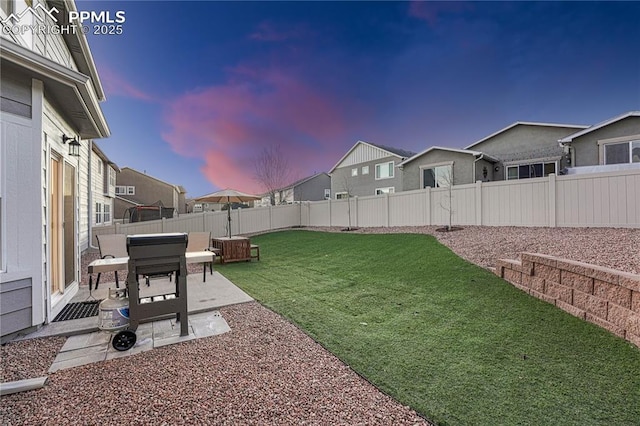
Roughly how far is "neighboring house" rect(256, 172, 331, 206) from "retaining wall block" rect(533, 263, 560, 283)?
2646cm

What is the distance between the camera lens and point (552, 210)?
7918mm

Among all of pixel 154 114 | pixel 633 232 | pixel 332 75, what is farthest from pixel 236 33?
pixel 633 232

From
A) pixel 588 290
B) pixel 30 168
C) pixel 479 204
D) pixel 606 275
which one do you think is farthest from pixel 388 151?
pixel 30 168

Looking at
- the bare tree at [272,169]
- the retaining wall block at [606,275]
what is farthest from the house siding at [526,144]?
the bare tree at [272,169]

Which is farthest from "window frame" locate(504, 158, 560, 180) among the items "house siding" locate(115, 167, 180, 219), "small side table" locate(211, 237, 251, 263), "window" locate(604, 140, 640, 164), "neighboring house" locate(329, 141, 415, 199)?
"house siding" locate(115, 167, 180, 219)

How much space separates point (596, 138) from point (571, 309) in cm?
1342

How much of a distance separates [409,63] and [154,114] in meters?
14.1

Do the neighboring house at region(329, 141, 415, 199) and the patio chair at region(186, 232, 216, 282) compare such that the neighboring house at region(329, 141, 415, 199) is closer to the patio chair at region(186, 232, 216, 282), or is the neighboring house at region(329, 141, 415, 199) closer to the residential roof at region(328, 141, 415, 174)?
the residential roof at region(328, 141, 415, 174)

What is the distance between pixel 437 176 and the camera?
16.9 meters

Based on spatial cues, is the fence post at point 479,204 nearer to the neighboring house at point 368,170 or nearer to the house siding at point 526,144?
the house siding at point 526,144

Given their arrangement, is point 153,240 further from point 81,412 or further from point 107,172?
point 107,172

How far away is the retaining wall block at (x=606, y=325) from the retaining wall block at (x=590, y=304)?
4 cm

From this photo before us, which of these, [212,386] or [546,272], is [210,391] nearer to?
[212,386]

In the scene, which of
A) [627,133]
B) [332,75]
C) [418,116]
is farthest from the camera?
[418,116]
